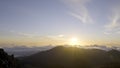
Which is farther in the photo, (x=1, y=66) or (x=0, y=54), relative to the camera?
(x=0, y=54)

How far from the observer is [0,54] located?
423 ft

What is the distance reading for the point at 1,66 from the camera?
10450 cm

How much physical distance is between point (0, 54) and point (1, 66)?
2616cm
